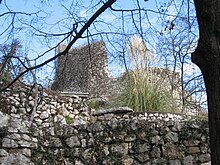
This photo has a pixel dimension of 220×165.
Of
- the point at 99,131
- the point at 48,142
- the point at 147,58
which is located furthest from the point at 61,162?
the point at 147,58

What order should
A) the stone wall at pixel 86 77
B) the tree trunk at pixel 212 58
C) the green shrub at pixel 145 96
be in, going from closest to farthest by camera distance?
the tree trunk at pixel 212 58, the green shrub at pixel 145 96, the stone wall at pixel 86 77

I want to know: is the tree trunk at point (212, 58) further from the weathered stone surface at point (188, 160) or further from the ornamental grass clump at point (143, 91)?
the ornamental grass clump at point (143, 91)

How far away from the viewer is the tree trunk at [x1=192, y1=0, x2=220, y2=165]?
2.35 m

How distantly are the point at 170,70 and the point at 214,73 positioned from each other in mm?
7092

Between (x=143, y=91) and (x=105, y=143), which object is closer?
(x=105, y=143)

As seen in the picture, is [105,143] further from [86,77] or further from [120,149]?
[86,77]

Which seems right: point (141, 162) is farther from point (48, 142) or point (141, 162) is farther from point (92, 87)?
point (92, 87)

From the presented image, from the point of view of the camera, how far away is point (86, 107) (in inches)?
313

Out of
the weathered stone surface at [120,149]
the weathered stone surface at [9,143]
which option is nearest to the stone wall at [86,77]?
the weathered stone surface at [120,149]

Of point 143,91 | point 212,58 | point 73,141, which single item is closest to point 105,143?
point 73,141

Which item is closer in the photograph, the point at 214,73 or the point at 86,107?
the point at 214,73

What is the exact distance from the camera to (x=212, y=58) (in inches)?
93.5

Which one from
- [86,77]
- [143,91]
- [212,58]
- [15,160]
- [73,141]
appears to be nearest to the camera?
[212,58]

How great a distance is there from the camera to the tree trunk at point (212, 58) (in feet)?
7.72
